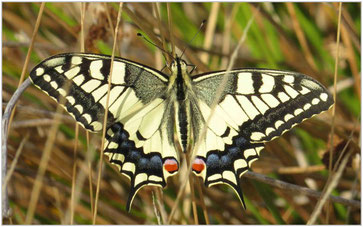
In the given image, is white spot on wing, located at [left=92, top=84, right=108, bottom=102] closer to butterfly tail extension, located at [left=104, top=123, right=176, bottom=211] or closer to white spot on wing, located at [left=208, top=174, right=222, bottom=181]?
butterfly tail extension, located at [left=104, top=123, right=176, bottom=211]

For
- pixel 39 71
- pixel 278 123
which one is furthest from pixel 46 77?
pixel 278 123

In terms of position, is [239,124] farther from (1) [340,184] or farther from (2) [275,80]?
(1) [340,184]

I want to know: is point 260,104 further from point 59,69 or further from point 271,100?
point 59,69

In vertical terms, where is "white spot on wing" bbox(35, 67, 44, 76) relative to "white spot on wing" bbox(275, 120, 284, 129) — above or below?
above

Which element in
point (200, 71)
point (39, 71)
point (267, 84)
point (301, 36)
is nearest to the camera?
point (39, 71)

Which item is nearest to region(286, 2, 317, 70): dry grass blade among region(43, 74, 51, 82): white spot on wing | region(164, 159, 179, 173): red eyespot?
region(164, 159, 179, 173): red eyespot
